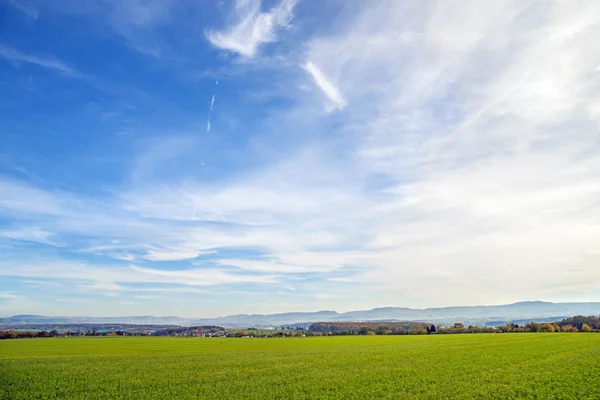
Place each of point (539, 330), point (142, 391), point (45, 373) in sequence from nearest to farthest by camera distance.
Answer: point (142, 391), point (45, 373), point (539, 330)

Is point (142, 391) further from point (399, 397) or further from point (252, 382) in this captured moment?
point (399, 397)

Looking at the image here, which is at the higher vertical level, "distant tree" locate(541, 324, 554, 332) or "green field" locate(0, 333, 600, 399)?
"distant tree" locate(541, 324, 554, 332)

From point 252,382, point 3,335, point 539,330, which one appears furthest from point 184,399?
point 539,330

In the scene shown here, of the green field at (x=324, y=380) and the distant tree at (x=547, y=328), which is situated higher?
the distant tree at (x=547, y=328)

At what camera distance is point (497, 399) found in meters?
24.9

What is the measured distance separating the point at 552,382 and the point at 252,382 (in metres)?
22.9

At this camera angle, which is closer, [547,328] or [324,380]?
[324,380]

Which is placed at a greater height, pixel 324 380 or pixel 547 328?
pixel 547 328

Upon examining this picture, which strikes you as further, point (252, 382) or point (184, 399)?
point (252, 382)

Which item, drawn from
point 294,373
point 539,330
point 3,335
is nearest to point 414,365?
point 294,373

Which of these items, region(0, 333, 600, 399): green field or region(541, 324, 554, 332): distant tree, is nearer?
region(0, 333, 600, 399): green field

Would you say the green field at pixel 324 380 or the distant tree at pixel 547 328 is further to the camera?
the distant tree at pixel 547 328

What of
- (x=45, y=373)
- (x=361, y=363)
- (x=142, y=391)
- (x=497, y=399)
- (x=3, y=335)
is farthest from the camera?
(x=3, y=335)

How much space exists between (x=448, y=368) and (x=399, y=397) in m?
16.1
